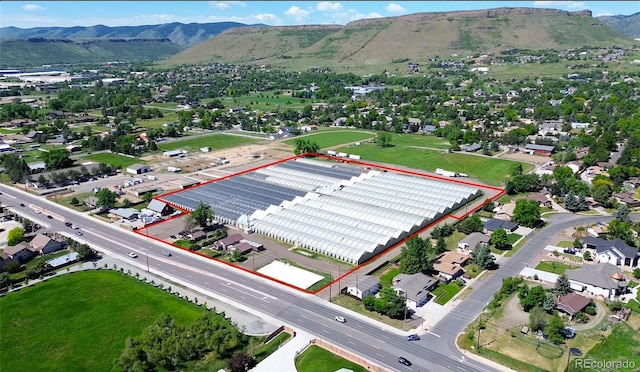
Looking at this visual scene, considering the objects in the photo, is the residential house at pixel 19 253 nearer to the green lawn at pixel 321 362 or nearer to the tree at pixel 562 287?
the green lawn at pixel 321 362

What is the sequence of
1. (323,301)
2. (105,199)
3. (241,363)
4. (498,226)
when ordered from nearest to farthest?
(241,363), (323,301), (498,226), (105,199)

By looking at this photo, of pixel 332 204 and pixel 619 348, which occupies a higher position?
pixel 332 204

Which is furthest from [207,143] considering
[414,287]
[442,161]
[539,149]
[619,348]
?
[619,348]

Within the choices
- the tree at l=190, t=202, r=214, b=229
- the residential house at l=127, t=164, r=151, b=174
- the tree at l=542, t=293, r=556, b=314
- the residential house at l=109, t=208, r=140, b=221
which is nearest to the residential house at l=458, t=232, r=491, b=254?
the tree at l=542, t=293, r=556, b=314

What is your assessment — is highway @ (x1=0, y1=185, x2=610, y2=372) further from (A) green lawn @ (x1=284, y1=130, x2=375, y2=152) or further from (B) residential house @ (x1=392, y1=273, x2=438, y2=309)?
(A) green lawn @ (x1=284, y1=130, x2=375, y2=152)

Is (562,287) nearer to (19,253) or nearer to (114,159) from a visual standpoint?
(19,253)

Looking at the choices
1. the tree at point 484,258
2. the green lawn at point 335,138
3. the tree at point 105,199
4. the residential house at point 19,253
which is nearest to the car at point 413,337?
the tree at point 484,258

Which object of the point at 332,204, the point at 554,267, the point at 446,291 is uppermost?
the point at 332,204

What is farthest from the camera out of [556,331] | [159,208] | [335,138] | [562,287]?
[335,138]
